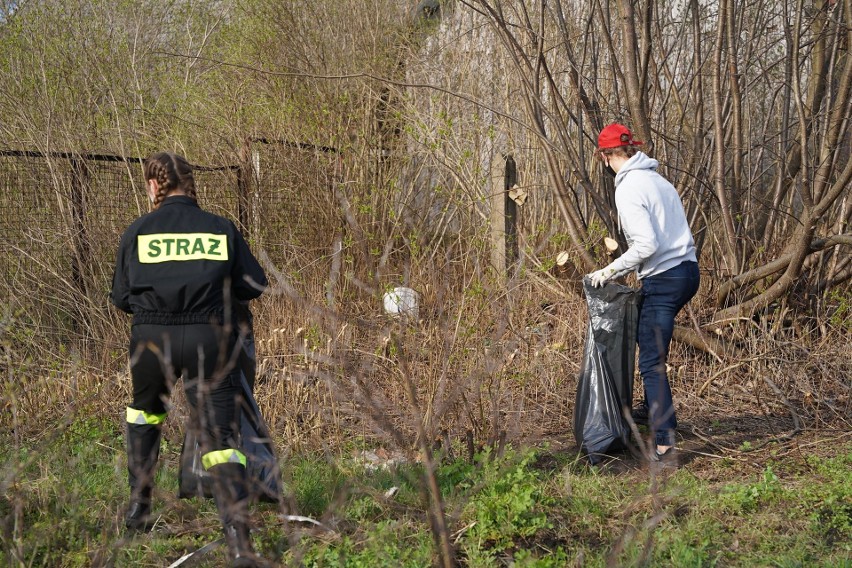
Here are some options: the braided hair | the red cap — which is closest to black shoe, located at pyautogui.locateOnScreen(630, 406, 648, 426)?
the red cap

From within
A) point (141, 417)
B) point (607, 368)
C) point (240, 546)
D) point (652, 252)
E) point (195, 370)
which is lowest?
point (240, 546)

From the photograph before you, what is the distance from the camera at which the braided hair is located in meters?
3.47

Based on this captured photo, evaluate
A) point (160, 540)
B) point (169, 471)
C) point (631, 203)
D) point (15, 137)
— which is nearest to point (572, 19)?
point (631, 203)

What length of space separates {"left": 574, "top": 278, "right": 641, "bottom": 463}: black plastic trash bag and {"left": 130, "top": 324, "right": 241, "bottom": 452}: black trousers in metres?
2.01

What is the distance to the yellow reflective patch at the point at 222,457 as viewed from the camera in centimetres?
323

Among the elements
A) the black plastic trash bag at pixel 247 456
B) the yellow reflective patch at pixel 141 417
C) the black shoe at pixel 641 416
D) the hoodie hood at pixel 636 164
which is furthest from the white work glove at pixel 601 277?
the yellow reflective patch at pixel 141 417

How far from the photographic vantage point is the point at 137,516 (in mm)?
3523

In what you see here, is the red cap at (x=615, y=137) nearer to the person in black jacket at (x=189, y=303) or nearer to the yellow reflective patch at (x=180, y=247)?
the person in black jacket at (x=189, y=303)

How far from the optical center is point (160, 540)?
350cm

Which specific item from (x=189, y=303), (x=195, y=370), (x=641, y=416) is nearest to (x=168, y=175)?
(x=189, y=303)

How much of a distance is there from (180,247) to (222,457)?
2.67 ft

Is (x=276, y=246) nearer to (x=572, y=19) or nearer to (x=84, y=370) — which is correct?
(x=84, y=370)

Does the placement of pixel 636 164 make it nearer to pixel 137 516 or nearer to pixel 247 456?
pixel 247 456

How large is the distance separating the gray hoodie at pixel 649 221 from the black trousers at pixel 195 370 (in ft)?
7.00
